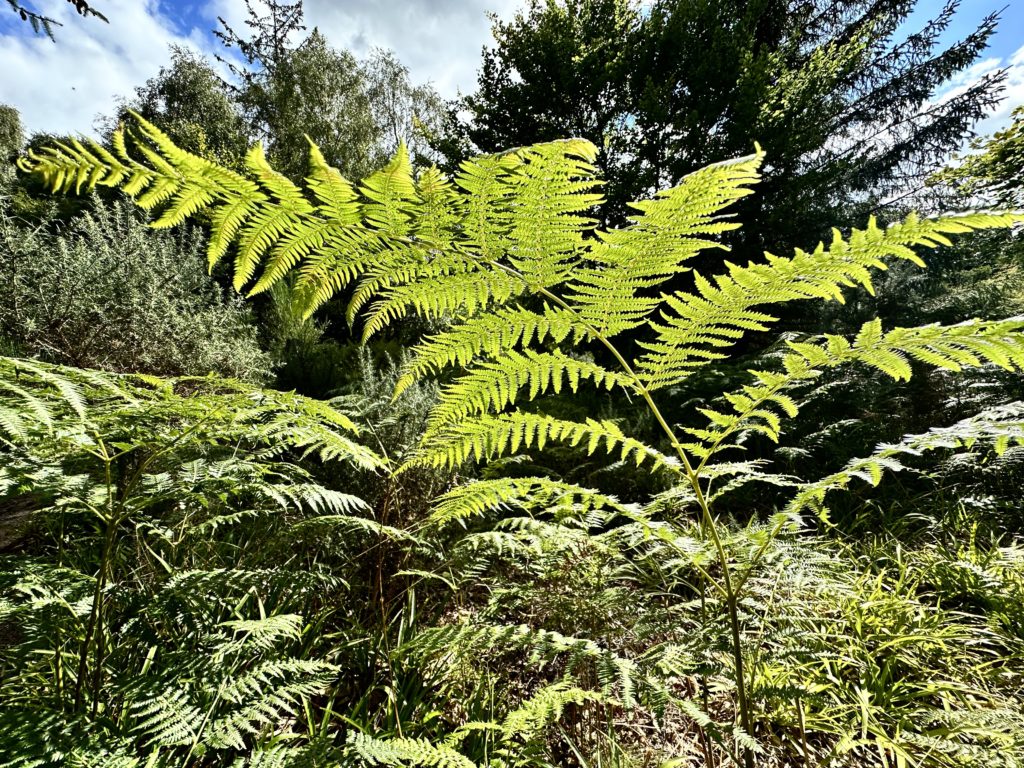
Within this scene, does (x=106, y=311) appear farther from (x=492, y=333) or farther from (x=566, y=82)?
(x=566, y=82)

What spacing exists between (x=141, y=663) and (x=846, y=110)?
11610 mm

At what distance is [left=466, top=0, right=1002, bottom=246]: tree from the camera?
6457 mm

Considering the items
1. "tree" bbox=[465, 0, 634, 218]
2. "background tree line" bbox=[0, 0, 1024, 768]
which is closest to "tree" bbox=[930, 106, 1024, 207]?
"background tree line" bbox=[0, 0, 1024, 768]

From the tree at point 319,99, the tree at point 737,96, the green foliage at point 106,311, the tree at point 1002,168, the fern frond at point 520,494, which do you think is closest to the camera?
the fern frond at point 520,494

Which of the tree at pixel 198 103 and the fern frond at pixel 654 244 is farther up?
the tree at pixel 198 103

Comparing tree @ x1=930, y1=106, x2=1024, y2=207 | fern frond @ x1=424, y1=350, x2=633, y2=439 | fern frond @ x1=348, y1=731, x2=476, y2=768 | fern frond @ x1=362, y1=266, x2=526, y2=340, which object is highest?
tree @ x1=930, y1=106, x2=1024, y2=207

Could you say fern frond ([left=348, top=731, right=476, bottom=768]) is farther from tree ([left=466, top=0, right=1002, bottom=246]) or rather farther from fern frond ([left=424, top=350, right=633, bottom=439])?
tree ([left=466, top=0, right=1002, bottom=246])

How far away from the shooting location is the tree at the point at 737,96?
21.2 ft

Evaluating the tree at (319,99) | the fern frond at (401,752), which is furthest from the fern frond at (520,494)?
the tree at (319,99)

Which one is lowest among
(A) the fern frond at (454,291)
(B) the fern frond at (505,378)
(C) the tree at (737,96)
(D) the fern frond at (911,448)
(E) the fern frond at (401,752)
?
(E) the fern frond at (401,752)

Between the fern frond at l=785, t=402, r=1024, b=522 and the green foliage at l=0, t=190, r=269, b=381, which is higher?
the green foliage at l=0, t=190, r=269, b=381

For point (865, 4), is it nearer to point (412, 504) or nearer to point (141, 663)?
point (412, 504)

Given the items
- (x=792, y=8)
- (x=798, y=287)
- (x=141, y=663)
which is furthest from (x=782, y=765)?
(x=792, y=8)

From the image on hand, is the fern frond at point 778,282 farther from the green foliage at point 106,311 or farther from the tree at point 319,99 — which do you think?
the tree at point 319,99
